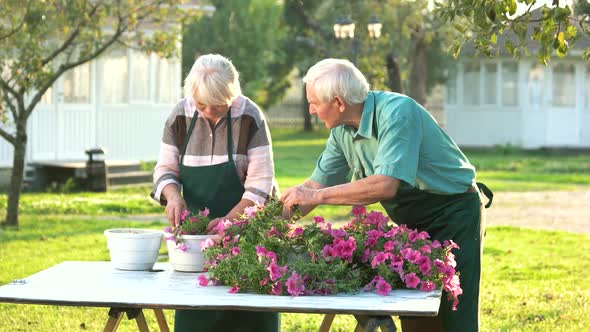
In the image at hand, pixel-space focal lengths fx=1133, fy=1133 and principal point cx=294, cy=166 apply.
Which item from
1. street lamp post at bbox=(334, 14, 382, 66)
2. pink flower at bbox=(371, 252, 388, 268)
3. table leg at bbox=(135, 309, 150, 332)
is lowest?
table leg at bbox=(135, 309, 150, 332)

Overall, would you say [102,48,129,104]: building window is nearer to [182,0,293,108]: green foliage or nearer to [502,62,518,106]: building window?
[502,62,518,106]: building window

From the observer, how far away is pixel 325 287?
4.16 meters

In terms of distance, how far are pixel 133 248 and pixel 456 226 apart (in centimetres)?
137

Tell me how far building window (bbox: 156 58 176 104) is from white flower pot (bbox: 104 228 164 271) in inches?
680

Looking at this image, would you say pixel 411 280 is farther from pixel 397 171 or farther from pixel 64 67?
pixel 64 67

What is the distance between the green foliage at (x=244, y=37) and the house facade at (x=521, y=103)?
8117 mm

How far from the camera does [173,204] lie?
203 inches

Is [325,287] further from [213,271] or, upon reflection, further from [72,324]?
[72,324]

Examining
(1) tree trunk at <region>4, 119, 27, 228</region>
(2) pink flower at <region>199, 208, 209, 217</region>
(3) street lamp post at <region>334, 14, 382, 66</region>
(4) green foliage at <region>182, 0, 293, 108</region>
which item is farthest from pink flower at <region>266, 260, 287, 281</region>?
(4) green foliage at <region>182, 0, 293, 108</region>

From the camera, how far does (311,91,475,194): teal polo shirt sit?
444cm

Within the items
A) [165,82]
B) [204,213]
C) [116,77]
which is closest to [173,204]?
[204,213]

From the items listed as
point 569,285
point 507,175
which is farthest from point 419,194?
point 507,175

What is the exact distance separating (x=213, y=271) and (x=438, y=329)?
1.10m

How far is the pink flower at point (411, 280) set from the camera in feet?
13.8
